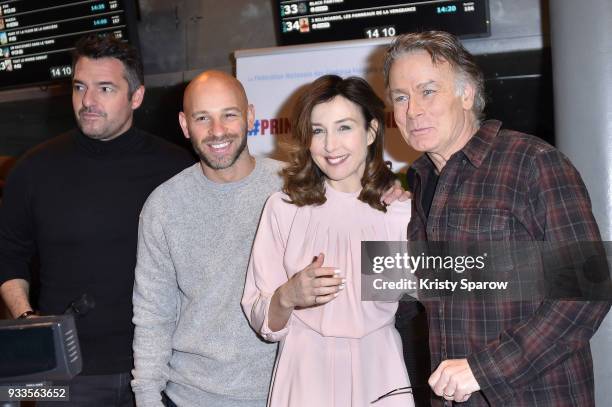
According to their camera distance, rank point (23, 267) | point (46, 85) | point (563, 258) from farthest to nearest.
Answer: point (46, 85)
point (23, 267)
point (563, 258)

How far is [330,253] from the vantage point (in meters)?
1.85

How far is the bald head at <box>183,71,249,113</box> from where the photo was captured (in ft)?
7.58

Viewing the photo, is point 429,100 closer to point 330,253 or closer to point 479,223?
point 479,223

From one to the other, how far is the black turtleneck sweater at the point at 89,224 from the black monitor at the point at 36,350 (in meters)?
1.02

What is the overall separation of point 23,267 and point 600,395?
2.20 m

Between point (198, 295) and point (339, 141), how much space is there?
2.17 ft

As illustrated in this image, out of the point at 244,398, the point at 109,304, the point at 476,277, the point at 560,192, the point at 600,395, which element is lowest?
the point at 600,395

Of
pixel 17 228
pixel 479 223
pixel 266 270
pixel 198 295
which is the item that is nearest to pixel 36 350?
pixel 266 270

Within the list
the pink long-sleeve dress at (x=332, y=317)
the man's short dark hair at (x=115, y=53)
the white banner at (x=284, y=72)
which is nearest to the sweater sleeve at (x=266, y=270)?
the pink long-sleeve dress at (x=332, y=317)

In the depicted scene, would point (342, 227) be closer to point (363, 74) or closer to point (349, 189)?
point (349, 189)

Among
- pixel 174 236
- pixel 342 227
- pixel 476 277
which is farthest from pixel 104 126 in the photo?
pixel 476 277

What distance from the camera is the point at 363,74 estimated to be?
3.84 meters

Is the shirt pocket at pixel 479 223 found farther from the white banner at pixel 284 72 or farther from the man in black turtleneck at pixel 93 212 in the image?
the white banner at pixel 284 72

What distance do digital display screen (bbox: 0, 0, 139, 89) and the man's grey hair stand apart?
11.0 feet
